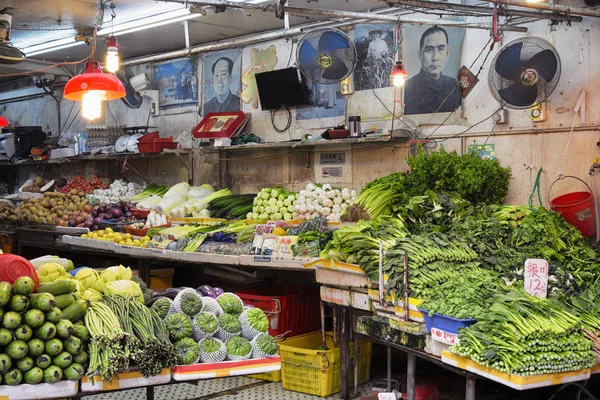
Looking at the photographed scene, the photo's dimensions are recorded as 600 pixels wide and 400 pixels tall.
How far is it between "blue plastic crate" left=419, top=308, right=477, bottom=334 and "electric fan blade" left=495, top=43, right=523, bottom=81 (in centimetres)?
288

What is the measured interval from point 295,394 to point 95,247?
3988 millimetres

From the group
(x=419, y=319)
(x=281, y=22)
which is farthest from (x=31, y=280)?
(x=281, y=22)

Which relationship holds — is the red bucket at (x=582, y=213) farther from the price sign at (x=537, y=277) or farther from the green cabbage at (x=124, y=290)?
the green cabbage at (x=124, y=290)

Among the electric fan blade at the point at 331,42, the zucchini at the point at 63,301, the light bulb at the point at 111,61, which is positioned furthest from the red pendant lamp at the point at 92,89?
the electric fan blade at the point at 331,42

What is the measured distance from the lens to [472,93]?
7.66m

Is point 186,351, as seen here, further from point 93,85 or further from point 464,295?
point 93,85

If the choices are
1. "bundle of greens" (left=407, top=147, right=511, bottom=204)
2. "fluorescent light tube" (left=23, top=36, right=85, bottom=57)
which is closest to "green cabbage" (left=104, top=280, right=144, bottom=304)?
"bundle of greens" (left=407, top=147, right=511, bottom=204)

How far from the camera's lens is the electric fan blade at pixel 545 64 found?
652 centimetres

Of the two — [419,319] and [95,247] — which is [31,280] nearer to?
[419,319]

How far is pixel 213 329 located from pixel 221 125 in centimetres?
565

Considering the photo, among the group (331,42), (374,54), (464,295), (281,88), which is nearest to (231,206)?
(281,88)

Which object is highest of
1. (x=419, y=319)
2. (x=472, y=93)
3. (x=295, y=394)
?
(x=472, y=93)

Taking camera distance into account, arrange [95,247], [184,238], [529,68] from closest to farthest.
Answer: [529,68], [184,238], [95,247]

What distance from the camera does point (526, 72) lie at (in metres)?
6.60
